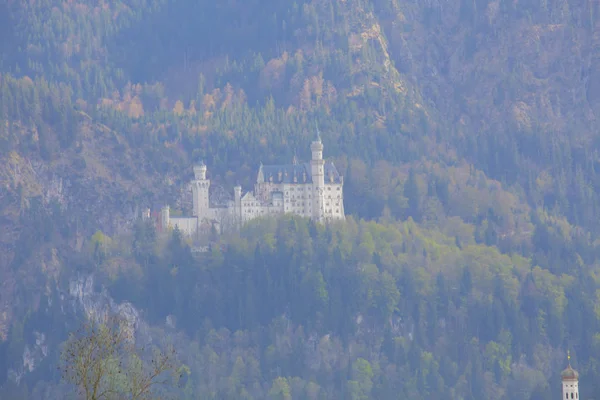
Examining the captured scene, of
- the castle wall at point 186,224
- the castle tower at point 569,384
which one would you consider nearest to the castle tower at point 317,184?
the castle wall at point 186,224

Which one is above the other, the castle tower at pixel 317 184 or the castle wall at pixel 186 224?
the castle tower at pixel 317 184

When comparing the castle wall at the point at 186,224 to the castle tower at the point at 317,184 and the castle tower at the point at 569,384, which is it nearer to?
the castle tower at the point at 317,184

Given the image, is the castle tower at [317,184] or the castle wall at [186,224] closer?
the castle wall at [186,224]

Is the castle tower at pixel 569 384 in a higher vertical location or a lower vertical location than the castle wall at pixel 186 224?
lower

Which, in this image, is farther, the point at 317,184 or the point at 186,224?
the point at 186,224

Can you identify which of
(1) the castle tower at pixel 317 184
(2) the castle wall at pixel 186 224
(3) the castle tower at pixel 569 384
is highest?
(1) the castle tower at pixel 317 184

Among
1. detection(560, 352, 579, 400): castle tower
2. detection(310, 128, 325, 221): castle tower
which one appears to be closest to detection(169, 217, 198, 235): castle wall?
detection(310, 128, 325, 221): castle tower

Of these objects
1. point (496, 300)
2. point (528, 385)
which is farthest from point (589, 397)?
point (496, 300)

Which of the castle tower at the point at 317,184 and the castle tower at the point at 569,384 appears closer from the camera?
the castle tower at the point at 569,384

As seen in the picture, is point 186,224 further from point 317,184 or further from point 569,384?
point 569,384

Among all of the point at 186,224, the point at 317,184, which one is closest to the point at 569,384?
the point at 317,184

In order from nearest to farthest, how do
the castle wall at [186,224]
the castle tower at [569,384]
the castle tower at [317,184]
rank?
the castle tower at [569,384] → the castle wall at [186,224] → the castle tower at [317,184]

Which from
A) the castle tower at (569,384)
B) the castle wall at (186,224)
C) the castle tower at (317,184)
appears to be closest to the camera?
the castle tower at (569,384)
